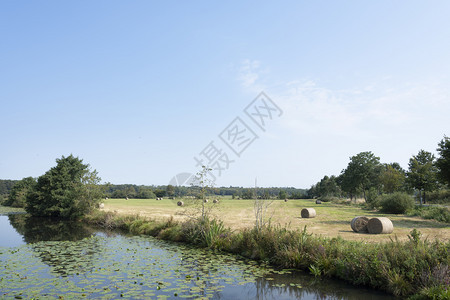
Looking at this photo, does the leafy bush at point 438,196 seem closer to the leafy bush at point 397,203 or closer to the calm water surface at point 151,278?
the leafy bush at point 397,203

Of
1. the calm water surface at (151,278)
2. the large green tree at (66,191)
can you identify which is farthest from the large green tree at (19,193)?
the calm water surface at (151,278)

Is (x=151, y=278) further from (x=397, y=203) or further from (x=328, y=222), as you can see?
(x=397, y=203)

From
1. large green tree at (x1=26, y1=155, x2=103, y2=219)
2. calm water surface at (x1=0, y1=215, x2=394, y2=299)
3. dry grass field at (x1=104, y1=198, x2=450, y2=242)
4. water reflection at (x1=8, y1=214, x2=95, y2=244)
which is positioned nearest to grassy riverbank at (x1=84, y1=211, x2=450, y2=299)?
calm water surface at (x1=0, y1=215, x2=394, y2=299)

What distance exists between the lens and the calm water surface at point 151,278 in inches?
340

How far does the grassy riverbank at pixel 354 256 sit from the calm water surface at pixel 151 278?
51cm

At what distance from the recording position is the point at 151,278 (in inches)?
394

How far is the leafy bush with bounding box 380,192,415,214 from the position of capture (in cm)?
3262

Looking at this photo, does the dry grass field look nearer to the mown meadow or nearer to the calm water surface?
the mown meadow

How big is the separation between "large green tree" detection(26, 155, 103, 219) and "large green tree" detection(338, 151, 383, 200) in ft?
162

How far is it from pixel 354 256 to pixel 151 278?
699 centimetres

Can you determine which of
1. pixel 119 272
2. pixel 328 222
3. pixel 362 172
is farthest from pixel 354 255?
pixel 362 172

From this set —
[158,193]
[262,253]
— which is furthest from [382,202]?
[158,193]

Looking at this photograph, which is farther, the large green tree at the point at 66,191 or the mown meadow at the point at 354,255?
the large green tree at the point at 66,191

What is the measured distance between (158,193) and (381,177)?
6974cm
